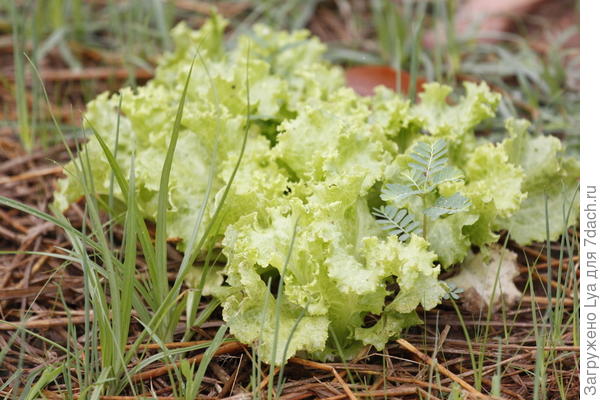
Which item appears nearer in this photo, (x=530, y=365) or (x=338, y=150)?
(x=530, y=365)

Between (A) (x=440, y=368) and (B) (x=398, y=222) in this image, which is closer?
(A) (x=440, y=368)

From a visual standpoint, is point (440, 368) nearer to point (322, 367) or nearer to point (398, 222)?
point (322, 367)

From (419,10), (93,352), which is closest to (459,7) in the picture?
(419,10)

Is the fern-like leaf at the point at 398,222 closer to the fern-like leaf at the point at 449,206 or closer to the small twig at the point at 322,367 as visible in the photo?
the fern-like leaf at the point at 449,206

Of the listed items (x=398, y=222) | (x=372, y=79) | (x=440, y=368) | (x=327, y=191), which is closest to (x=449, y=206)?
(x=398, y=222)

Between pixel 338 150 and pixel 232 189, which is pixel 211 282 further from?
pixel 338 150

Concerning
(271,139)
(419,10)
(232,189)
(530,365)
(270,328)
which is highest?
(419,10)
